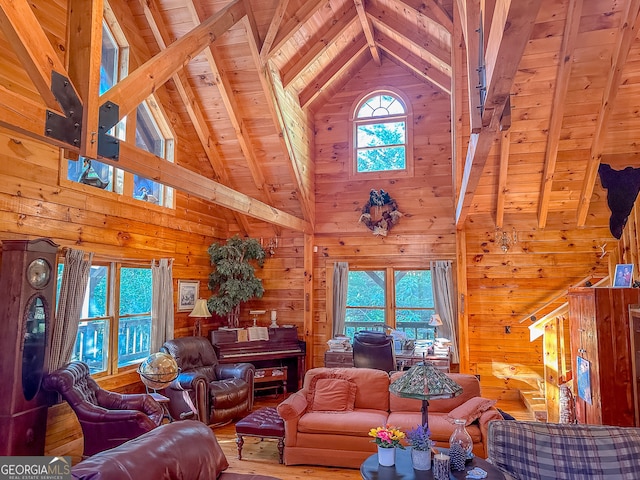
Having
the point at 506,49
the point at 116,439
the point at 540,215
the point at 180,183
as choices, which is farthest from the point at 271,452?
the point at 540,215

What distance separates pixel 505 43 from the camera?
2.21 metres

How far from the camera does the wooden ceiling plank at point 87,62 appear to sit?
2.87 m

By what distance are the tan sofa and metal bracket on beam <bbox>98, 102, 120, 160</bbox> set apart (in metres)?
2.80

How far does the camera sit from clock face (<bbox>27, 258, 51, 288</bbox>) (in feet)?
12.3

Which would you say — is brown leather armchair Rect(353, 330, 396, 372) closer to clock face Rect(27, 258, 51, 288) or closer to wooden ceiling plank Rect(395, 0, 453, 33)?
clock face Rect(27, 258, 51, 288)

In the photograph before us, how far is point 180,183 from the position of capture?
4074 millimetres

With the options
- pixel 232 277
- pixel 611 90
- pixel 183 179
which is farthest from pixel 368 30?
pixel 232 277

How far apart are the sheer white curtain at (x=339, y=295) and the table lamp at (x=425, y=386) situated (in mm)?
4430

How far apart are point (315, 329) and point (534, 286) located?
361cm

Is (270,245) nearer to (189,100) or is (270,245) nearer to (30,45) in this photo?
(189,100)

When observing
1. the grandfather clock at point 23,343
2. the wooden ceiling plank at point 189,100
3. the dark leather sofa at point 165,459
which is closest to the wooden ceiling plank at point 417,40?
the wooden ceiling plank at point 189,100

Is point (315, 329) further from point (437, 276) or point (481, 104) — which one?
point (481, 104)

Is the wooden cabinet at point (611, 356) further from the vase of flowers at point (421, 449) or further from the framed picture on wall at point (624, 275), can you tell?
the vase of flowers at point (421, 449)

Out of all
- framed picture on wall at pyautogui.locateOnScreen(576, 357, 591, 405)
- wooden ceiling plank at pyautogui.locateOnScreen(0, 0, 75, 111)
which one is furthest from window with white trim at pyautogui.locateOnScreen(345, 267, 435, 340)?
wooden ceiling plank at pyautogui.locateOnScreen(0, 0, 75, 111)
